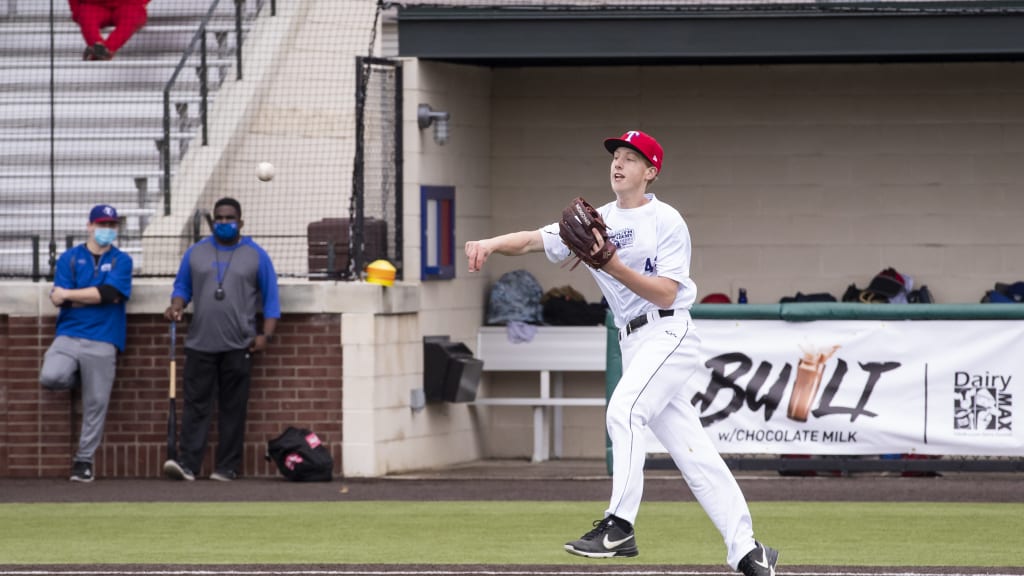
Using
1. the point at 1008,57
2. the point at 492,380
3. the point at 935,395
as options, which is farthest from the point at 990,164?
the point at 492,380

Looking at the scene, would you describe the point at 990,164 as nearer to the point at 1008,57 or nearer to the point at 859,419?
the point at 1008,57

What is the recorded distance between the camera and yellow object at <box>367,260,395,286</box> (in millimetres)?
13711

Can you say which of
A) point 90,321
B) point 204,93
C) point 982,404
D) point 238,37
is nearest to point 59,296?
point 90,321

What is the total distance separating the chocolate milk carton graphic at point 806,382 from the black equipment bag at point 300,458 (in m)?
3.44

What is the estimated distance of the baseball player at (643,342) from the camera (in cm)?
739

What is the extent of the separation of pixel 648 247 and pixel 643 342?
0.41 m

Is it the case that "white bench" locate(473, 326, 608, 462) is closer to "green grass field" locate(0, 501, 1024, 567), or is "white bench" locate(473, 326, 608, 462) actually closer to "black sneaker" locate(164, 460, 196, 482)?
"black sneaker" locate(164, 460, 196, 482)

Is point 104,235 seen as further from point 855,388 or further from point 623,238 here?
point 623,238

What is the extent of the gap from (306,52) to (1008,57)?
6065 millimetres

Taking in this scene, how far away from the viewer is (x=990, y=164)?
51.8 ft

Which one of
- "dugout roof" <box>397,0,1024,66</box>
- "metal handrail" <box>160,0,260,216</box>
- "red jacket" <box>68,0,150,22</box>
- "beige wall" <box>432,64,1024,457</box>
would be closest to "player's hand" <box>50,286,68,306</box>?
"metal handrail" <box>160,0,260,216</box>

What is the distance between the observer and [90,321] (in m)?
13.4

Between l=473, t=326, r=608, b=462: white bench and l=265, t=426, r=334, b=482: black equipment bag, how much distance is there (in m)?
2.45

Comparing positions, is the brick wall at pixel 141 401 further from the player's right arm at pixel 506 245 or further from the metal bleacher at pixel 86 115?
the player's right arm at pixel 506 245
